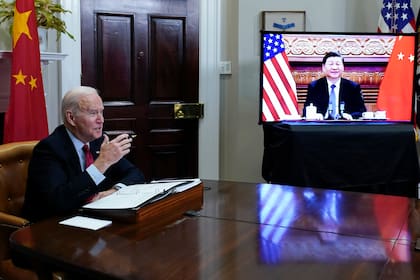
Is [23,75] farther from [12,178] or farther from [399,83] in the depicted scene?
[399,83]

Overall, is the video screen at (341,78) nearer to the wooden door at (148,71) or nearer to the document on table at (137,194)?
the wooden door at (148,71)

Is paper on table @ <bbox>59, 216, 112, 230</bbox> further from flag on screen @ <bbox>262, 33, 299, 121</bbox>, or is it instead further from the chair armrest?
flag on screen @ <bbox>262, 33, 299, 121</bbox>

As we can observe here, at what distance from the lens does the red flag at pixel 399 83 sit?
3.64 meters

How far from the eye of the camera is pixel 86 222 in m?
1.55

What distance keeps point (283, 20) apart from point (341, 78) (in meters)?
0.72

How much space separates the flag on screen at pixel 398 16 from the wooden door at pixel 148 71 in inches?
55.9

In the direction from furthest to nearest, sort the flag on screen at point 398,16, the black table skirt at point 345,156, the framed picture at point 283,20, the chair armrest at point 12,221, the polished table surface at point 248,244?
the framed picture at point 283,20 → the flag on screen at point 398,16 → the black table skirt at point 345,156 → the chair armrest at point 12,221 → the polished table surface at point 248,244

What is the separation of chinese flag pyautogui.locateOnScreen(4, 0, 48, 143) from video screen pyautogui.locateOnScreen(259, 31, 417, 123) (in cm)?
147

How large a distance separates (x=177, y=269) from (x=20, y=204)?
1.17 m

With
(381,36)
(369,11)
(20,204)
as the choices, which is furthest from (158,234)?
(369,11)

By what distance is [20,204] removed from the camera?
2150 millimetres

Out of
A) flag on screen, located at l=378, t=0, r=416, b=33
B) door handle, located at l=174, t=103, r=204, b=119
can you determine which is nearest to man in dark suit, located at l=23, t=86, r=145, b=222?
door handle, located at l=174, t=103, r=204, b=119

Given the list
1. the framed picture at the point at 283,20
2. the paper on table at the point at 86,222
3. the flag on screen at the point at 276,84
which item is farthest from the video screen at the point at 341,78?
the paper on table at the point at 86,222

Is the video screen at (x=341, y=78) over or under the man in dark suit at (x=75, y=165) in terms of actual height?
over
